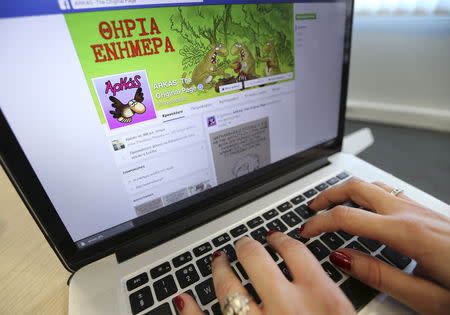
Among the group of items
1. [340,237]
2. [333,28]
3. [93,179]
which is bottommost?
[340,237]

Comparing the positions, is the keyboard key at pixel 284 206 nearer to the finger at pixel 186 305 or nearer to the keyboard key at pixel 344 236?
the keyboard key at pixel 344 236

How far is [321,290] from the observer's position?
0.24 metres

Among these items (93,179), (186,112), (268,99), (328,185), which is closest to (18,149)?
(93,179)

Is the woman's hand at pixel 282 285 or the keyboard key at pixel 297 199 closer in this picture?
the woman's hand at pixel 282 285

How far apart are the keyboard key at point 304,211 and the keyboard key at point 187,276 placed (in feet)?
0.62

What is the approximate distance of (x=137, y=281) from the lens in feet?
0.98

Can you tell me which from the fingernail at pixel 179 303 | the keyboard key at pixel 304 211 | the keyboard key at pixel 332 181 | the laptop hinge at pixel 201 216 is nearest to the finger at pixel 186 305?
the fingernail at pixel 179 303

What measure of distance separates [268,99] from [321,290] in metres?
0.28

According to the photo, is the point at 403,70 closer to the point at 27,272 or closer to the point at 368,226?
the point at 368,226

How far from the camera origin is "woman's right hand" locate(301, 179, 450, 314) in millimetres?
246

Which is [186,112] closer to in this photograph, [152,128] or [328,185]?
[152,128]

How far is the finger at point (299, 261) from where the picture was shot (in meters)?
0.26

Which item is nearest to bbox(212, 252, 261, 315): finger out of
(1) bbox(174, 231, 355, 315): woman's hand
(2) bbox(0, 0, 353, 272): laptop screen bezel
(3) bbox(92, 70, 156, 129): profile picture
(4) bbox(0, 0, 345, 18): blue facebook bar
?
(1) bbox(174, 231, 355, 315): woman's hand

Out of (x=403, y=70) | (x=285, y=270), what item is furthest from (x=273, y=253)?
(x=403, y=70)
